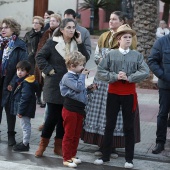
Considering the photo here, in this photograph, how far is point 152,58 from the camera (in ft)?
22.8

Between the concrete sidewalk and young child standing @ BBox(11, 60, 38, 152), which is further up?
young child standing @ BBox(11, 60, 38, 152)

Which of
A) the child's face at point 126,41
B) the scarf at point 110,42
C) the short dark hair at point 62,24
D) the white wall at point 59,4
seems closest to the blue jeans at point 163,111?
the scarf at point 110,42

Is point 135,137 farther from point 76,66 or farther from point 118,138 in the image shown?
point 76,66

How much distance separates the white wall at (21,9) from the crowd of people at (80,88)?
27014mm

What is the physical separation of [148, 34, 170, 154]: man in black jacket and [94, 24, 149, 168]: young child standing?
75cm

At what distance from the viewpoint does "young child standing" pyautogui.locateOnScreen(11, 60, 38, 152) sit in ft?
22.2

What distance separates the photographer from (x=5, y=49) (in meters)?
7.19

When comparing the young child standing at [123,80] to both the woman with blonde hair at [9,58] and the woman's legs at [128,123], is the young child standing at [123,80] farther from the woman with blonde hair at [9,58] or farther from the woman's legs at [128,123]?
A: the woman with blonde hair at [9,58]

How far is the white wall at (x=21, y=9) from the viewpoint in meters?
Answer: 33.8

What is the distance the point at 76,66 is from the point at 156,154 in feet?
6.00

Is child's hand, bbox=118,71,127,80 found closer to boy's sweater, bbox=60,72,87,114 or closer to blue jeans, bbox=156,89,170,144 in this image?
boy's sweater, bbox=60,72,87,114

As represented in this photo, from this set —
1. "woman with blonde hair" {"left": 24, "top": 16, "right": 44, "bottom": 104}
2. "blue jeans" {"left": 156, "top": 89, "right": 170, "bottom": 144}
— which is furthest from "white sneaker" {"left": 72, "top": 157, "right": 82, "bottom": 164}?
"woman with blonde hair" {"left": 24, "top": 16, "right": 44, "bottom": 104}

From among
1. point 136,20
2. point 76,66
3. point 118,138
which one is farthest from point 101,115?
point 136,20

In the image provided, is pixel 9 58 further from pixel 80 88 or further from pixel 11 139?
pixel 80 88
